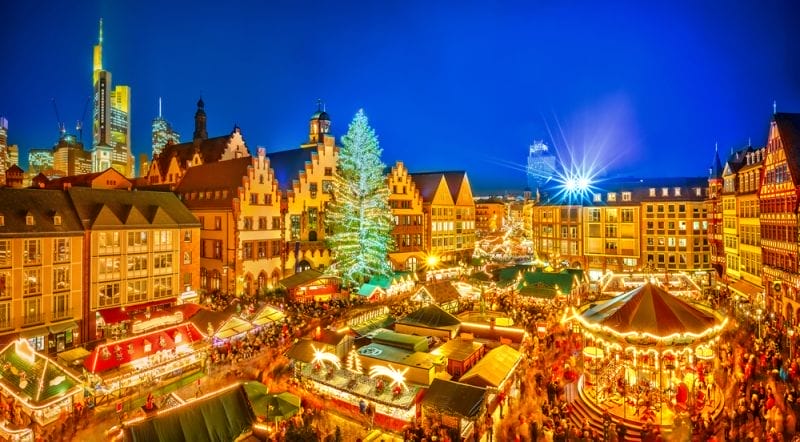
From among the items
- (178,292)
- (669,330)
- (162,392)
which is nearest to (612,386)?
(669,330)

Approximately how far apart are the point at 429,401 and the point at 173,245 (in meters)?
24.7

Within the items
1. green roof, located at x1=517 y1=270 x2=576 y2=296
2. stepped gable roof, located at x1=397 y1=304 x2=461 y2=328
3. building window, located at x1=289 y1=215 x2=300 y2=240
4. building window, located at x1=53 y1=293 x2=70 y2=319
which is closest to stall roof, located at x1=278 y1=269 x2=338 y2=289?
building window, located at x1=289 y1=215 x2=300 y2=240

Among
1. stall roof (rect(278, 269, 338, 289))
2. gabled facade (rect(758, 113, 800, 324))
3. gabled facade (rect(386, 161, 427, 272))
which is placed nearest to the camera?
gabled facade (rect(758, 113, 800, 324))

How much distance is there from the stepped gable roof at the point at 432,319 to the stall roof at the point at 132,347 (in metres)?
10.9

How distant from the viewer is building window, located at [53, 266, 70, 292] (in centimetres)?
2714

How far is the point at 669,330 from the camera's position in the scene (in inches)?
669

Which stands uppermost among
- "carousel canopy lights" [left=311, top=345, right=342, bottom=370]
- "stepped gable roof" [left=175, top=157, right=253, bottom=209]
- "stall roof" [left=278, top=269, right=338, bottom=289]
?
"stepped gable roof" [left=175, top=157, right=253, bottom=209]

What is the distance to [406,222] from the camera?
172ft

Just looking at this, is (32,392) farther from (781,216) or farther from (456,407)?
(781,216)

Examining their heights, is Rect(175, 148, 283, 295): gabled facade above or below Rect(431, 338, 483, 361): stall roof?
above

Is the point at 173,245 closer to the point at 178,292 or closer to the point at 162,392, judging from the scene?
the point at 178,292

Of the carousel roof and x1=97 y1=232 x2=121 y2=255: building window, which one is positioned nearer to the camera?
the carousel roof

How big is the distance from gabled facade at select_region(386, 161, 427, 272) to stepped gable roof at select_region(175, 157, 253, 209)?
16633 mm

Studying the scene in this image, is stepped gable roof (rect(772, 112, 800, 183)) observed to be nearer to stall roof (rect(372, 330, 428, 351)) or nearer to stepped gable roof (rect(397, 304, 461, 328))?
stepped gable roof (rect(397, 304, 461, 328))
